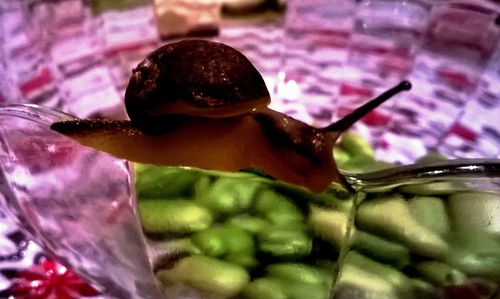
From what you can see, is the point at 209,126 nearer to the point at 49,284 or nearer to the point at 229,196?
the point at 229,196

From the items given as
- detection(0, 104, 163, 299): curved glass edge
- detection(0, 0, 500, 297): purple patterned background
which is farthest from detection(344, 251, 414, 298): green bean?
detection(0, 0, 500, 297): purple patterned background

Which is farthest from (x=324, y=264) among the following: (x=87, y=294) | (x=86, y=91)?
(x=86, y=91)

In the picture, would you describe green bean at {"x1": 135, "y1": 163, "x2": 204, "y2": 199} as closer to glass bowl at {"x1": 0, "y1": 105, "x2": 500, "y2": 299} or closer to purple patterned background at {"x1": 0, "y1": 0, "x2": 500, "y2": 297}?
glass bowl at {"x1": 0, "y1": 105, "x2": 500, "y2": 299}

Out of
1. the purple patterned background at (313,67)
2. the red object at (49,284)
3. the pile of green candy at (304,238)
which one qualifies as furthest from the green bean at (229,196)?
the purple patterned background at (313,67)

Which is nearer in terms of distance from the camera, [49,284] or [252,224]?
[252,224]

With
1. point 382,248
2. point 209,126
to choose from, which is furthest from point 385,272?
point 209,126

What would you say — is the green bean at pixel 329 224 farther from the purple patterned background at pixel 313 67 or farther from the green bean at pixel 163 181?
the purple patterned background at pixel 313 67

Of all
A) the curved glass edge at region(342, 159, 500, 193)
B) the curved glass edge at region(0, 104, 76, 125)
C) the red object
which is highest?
the curved glass edge at region(0, 104, 76, 125)
